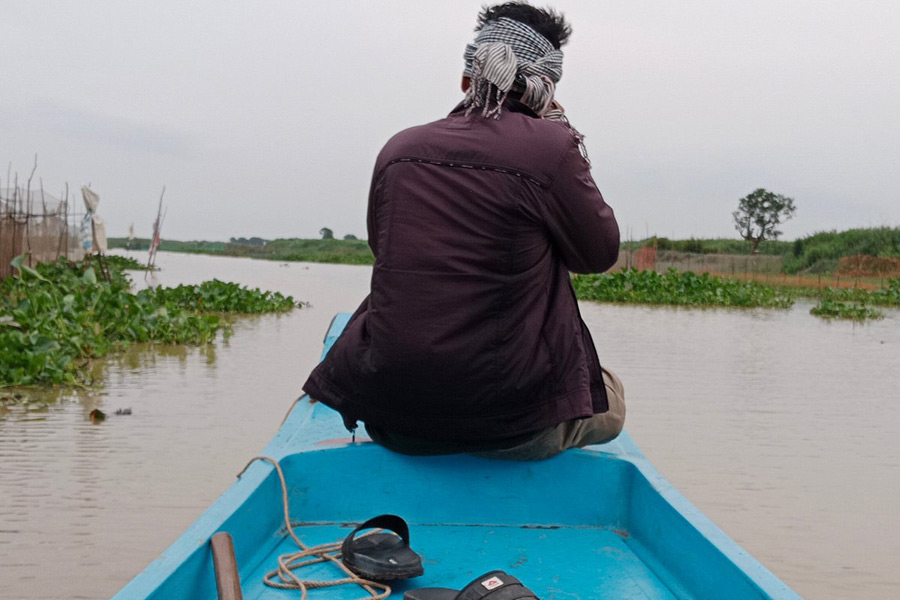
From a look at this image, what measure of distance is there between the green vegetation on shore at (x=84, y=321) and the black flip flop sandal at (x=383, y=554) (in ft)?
14.6

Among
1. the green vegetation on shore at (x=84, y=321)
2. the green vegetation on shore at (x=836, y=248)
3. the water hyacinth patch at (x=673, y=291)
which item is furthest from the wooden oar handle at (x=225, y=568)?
the green vegetation on shore at (x=836, y=248)

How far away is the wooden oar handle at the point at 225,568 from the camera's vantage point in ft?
4.66

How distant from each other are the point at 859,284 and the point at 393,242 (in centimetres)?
2197

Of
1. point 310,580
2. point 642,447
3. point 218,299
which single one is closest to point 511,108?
point 310,580

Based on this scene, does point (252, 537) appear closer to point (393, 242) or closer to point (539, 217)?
point (393, 242)

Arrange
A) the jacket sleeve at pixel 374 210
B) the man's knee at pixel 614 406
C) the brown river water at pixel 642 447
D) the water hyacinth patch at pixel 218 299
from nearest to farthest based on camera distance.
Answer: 1. the jacket sleeve at pixel 374 210
2. the man's knee at pixel 614 406
3. the brown river water at pixel 642 447
4. the water hyacinth patch at pixel 218 299

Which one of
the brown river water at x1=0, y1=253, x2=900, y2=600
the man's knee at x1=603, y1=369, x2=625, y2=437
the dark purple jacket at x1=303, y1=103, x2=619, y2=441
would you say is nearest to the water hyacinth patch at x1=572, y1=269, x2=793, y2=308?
the brown river water at x1=0, y1=253, x2=900, y2=600

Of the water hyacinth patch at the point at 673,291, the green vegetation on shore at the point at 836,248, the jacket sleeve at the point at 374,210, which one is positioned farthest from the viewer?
the green vegetation on shore at the point at 836,248

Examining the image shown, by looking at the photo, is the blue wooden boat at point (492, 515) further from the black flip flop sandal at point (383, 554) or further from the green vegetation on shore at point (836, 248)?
the green vegetation on shore at point (836, 248)

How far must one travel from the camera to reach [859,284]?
21.3m

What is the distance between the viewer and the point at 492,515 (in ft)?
7.02

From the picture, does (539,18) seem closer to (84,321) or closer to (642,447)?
(642,447)

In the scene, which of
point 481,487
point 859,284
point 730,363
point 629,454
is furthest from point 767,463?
point 859,284

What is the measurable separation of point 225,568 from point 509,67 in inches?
47.1
